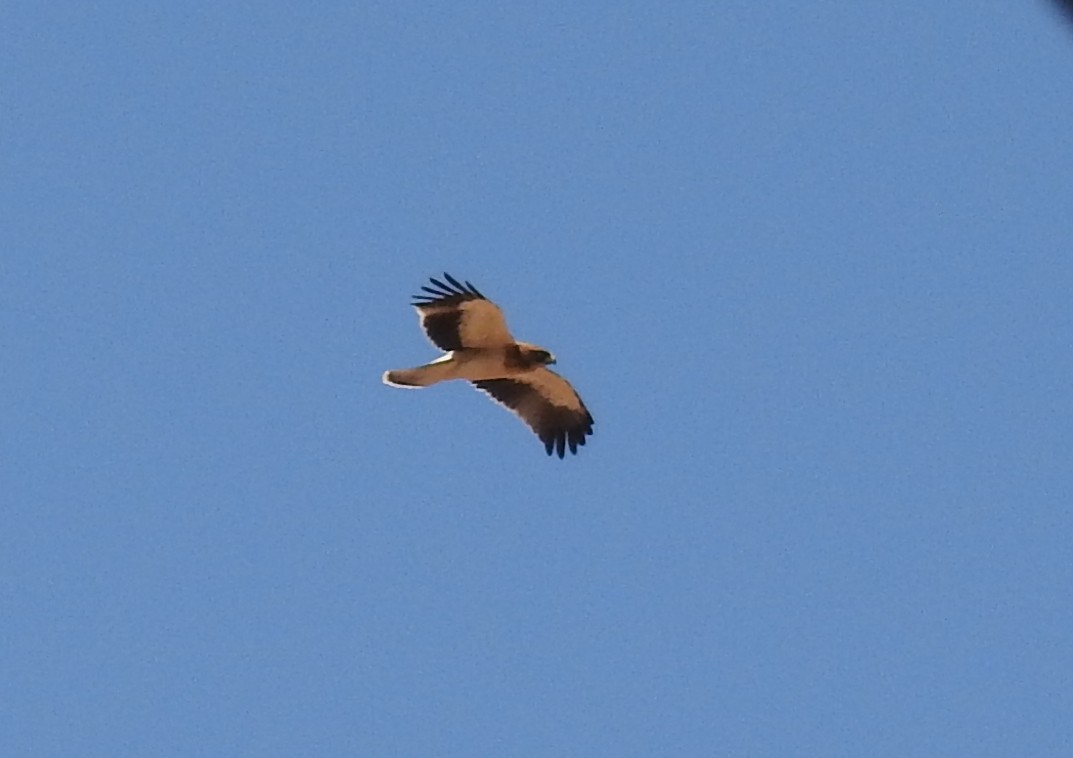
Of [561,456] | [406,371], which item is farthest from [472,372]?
[561,456]

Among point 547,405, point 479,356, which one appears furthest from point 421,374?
point 547,405

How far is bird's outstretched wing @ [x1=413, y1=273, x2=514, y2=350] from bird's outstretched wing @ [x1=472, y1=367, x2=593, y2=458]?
4.00 ft

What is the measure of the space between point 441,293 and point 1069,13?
11.1 meters

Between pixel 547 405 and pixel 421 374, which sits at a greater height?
pixel 547 405

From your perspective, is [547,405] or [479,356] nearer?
[479,356]

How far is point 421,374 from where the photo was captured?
12531mm

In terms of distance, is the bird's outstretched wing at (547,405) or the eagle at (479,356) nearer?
the eagle at (479,356)

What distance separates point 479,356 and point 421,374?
0.52 meters

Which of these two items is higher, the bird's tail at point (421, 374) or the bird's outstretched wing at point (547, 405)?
the bird's outstretched wing at point (547, 405)

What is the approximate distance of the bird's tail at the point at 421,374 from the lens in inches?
490

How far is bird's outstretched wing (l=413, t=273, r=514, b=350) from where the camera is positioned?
39.7 ft

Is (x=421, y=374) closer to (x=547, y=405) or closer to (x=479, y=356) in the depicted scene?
(x=479, y=356)

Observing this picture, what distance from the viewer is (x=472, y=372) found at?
12672mm

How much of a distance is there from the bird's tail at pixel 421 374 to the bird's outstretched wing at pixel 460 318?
0.22 meters
